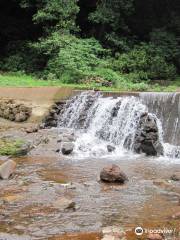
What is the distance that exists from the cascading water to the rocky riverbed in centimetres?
122

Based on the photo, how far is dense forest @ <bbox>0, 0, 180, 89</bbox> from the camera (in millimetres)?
17703

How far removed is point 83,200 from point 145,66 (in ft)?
43.2

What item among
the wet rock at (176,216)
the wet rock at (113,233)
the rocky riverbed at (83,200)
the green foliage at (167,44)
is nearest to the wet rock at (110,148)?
the rocky riverbed at (83,200)

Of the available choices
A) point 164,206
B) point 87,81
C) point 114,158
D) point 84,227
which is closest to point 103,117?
point 114,158

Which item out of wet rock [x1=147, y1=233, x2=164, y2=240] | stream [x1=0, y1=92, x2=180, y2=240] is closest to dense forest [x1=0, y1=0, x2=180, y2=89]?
stream [x1=0, y1=92, x2=180, y2=240]

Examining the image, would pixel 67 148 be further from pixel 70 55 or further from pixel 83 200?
pixel 70 55

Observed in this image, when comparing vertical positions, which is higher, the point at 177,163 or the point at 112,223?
the point at 112,223

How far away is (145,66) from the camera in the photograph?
19.2 meters

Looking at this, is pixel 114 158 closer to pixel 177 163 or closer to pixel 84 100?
pixel 177 163

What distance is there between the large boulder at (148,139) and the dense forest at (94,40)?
5176mm

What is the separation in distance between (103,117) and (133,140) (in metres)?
1.52

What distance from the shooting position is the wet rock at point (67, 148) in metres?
10.2

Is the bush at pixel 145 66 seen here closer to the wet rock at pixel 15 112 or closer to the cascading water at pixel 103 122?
the cascading water at pixel 103 122

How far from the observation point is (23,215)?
19.3 ft
